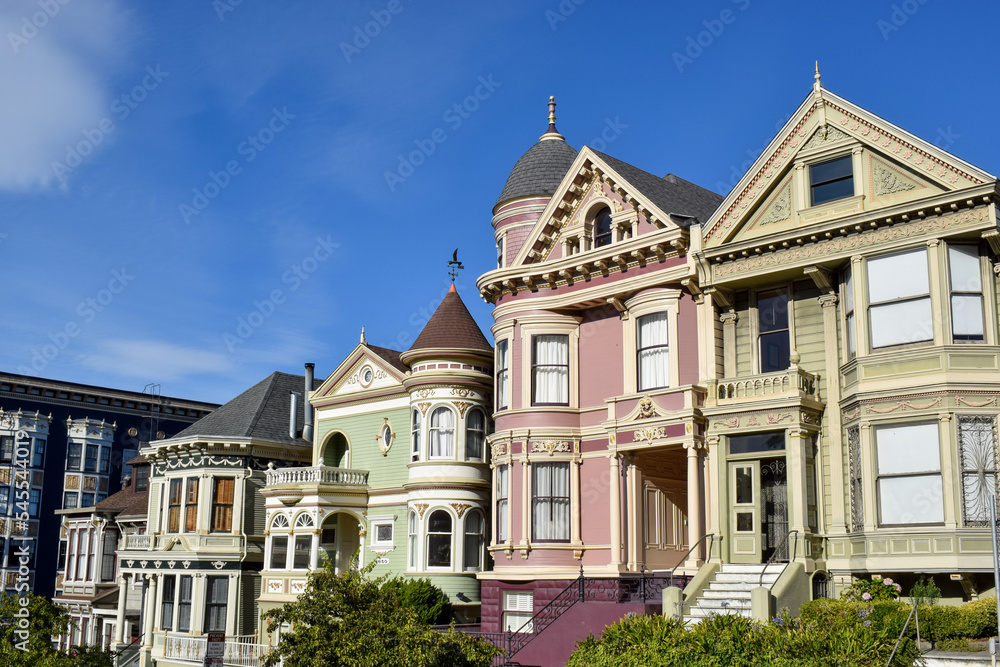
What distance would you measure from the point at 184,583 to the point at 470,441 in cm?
1412

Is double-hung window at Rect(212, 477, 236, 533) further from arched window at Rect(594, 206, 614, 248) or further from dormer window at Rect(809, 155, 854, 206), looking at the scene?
dormer window at Rect(809, 155, 854, 206)

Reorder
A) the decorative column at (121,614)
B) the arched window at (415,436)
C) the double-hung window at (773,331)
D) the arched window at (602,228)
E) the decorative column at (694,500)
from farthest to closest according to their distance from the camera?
the decorative column at (121,614), the arched window at (415,436), the arched window at (602,228), the double-hung window at (773,331), the decorative column at (694,500)

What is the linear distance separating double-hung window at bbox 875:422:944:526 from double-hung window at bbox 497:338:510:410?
11143 mm

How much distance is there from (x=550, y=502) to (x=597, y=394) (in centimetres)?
326

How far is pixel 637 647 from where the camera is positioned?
16.5m

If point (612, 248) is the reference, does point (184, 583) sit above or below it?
below

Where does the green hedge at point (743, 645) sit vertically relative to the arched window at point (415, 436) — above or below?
below

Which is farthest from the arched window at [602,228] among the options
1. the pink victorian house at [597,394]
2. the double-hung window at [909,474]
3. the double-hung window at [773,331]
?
the double-hung window at [909,474]

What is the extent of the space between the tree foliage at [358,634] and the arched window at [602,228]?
12850 mm

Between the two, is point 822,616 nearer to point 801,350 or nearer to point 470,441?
point 801,350

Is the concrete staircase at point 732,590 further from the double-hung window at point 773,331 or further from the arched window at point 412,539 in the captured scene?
the arched window at point 412,539

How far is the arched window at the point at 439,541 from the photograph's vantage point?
33250mm

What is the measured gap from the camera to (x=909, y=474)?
21109 mm

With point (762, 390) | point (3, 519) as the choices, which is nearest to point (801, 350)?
point (762, 390)
